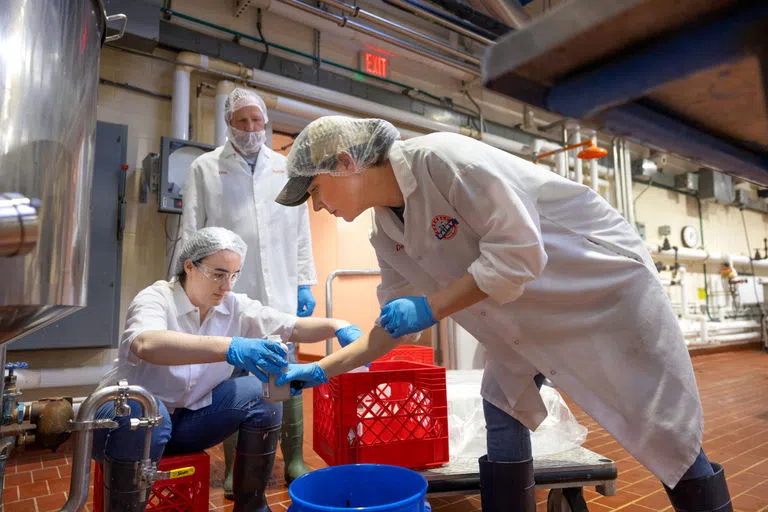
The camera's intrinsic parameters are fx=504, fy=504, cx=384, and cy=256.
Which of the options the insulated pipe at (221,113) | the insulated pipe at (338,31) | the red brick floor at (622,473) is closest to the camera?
the red brick floor at (622,473)

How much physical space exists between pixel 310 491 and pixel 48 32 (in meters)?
1.05

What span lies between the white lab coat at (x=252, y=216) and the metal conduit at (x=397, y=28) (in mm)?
1957

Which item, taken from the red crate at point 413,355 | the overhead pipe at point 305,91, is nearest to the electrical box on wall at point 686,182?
the overhead pipe at point 305,91

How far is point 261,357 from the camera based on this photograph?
4.22 feet

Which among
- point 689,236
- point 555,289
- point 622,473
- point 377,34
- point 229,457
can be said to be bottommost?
point 622,473

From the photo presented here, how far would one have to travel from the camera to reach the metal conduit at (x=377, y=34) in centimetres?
364

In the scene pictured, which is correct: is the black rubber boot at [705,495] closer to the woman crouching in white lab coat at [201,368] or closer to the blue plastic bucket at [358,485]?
the blue plastic bucket at [358,485]

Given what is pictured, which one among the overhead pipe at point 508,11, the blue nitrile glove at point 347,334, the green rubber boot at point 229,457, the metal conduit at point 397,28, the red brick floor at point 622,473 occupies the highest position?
the metal conduit at point 397,28

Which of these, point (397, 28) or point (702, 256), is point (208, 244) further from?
point (702, 256)

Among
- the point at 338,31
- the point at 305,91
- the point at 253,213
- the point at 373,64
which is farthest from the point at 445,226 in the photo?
the point at 373,64

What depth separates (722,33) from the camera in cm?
39

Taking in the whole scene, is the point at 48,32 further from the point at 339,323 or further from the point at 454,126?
the point at 454,126

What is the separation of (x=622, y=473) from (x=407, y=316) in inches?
69.9

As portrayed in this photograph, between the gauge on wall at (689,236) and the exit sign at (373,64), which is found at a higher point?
the exit sign at (373,64)
